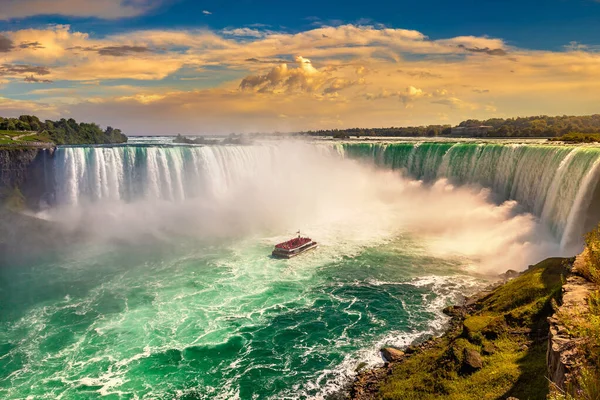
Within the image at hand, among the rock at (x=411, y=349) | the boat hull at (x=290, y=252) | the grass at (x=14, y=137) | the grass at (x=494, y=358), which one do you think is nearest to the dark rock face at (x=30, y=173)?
the grass at (x=14, y=137)

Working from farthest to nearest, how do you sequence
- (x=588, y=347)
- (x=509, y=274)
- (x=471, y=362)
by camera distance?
(x=509, y=274), (x=471, y=362), (x=588, y=347)

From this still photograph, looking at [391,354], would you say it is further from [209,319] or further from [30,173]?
[30,173]

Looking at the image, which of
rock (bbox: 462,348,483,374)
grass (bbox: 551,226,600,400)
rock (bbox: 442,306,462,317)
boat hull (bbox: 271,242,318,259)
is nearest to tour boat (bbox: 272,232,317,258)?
boat hull (bbox: 271,242,318,259)

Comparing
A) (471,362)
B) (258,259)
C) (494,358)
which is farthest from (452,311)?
(258,259)

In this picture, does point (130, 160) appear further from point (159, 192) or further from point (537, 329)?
point (537, 329)

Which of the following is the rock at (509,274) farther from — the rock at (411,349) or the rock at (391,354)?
the rock at (391,354)

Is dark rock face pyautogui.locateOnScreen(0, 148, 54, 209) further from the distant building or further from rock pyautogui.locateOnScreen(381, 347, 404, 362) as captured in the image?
the distant building
